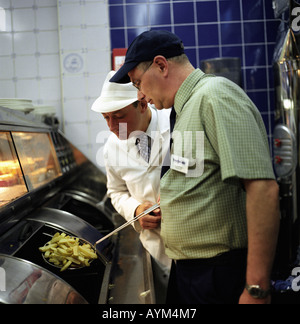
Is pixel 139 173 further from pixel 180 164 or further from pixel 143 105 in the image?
pixel 180 164

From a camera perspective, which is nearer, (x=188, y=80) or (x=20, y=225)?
(x=188, y=80)

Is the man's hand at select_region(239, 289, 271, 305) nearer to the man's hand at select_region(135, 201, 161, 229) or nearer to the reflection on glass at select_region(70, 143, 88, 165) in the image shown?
the man's hand at select_region(135, 201, 161, 229)

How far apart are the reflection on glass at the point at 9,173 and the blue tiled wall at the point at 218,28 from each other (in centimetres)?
178

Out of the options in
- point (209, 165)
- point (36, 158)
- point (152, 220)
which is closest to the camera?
point (209, 165)

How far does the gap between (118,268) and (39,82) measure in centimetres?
219

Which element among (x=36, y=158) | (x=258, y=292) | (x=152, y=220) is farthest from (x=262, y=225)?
(x=36, y=158)

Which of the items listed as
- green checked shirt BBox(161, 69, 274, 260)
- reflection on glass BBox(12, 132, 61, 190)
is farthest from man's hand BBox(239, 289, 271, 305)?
reflection on glass BBox(12, 132, 61, 190)

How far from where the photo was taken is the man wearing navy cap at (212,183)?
88 cm

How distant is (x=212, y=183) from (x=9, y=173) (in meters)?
1.08

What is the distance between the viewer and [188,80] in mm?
1062

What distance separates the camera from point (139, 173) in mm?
1767
